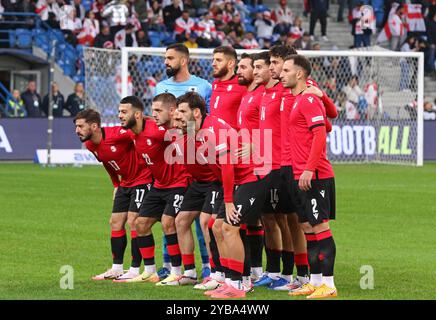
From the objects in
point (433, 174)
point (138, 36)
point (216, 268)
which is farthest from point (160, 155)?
point (138, 36)

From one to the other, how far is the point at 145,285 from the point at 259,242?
53.1 inches

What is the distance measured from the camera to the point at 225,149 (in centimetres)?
1116

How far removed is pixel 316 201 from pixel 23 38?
25462 millimetres

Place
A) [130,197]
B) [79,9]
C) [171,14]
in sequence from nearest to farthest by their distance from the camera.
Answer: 1. [130,197]
2. [79,9]
3. [171,14]

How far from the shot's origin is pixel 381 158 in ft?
105

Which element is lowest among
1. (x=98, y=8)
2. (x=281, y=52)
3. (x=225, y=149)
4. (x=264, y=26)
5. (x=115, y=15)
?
(x=225, y=149)

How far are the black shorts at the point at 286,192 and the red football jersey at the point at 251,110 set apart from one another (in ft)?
2.34

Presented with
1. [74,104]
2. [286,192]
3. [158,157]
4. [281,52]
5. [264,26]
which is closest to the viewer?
[281,52]

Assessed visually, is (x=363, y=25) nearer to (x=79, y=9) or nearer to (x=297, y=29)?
(x=297, y=29)

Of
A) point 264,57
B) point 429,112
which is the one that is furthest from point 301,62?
point 429,112

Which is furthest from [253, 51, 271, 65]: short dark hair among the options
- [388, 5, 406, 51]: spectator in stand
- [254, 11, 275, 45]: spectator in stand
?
[388, 5, 406, 51]: spectator in stand

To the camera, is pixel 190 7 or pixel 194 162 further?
pixel 190 7

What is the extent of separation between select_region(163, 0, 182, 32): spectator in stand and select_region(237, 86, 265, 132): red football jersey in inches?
993

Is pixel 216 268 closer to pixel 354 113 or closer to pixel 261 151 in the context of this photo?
pixel 261 151
